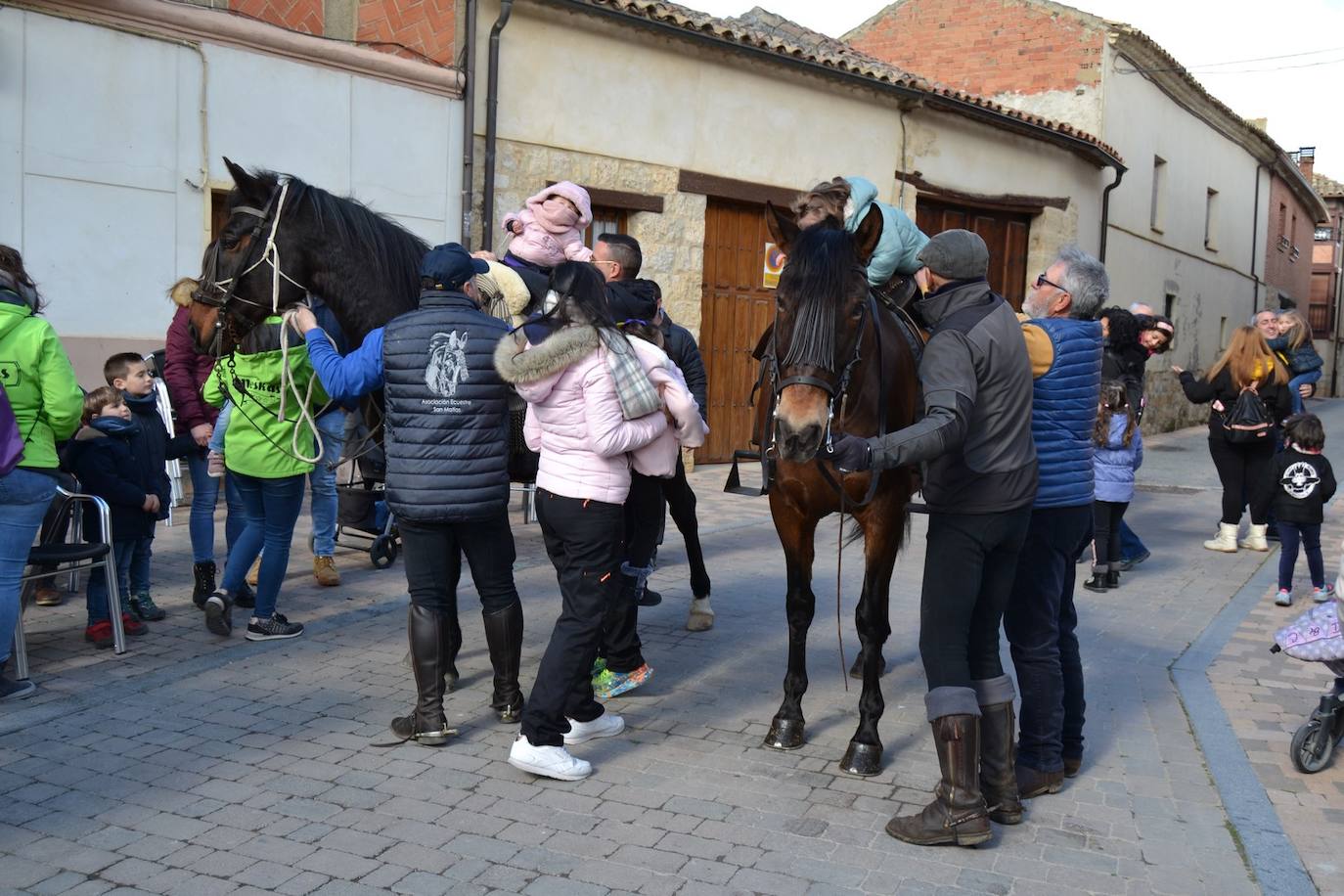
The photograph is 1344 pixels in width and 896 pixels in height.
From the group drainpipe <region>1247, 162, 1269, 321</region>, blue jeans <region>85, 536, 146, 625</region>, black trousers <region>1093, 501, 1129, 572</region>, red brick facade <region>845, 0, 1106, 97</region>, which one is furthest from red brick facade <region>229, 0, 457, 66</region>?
drainpipe <region>1247, 162, 1269, 321</region>

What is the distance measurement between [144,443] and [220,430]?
389mm

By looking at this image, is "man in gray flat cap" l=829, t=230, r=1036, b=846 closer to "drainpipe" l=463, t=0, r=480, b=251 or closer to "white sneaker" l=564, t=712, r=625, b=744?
"white sneaker" l=564, t=712, r=625, b=744

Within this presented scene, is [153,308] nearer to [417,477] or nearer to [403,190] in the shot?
[403,190]

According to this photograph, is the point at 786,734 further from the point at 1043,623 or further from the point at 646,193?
the point at 646,193

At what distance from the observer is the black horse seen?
5.11 metres

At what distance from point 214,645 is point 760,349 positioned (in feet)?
10.7

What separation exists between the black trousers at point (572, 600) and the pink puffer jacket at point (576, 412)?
7 centimetres

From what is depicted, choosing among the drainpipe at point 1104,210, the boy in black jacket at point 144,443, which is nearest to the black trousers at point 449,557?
the boy in black jacket at point 144,443

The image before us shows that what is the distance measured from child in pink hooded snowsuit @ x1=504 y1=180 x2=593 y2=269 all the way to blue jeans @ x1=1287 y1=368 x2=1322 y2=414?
7.30m

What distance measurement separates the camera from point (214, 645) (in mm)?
6125

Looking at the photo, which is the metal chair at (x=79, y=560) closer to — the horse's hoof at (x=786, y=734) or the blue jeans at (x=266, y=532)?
the blue jeans at (x=266, y=532)

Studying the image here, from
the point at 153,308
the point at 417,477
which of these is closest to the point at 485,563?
the point at 417,477

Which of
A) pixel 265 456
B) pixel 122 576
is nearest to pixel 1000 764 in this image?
pixel 265 456

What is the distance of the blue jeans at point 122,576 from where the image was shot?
20.1 feet
